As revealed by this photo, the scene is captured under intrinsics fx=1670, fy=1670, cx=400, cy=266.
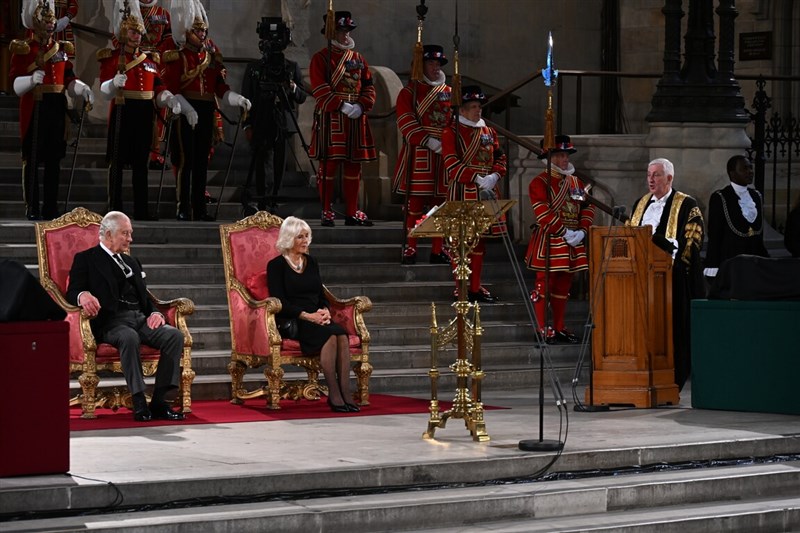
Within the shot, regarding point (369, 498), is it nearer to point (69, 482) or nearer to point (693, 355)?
point (69, 482)

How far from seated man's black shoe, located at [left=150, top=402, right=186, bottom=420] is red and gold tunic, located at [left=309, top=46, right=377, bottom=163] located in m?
4.73

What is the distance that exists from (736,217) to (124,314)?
4460 mm

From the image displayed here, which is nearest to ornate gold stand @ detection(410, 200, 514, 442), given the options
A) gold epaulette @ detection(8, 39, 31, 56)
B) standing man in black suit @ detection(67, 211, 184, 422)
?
standing man in black suit @ detection(67, 211, 184, 422)

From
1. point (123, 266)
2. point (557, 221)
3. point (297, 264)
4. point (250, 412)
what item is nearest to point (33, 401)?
point (123, 266)

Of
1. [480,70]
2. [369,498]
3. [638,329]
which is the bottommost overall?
[369,498]

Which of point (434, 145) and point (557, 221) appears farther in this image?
point (434, 145)

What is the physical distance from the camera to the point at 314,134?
14109 mm

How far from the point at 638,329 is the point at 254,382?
96.6 inches

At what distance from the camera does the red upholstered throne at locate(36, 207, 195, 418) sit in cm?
941

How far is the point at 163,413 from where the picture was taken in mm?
9531

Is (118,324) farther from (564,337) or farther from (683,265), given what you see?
(564,337)

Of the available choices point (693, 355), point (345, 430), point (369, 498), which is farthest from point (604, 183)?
point (369, 498)

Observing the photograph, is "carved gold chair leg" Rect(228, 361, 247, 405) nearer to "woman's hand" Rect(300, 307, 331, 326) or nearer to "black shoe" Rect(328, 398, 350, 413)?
"woman's hand" Rect(300, 307, 331, 326)

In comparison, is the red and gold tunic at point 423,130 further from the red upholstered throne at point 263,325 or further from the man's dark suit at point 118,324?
the man's dark suit at point 118,324
